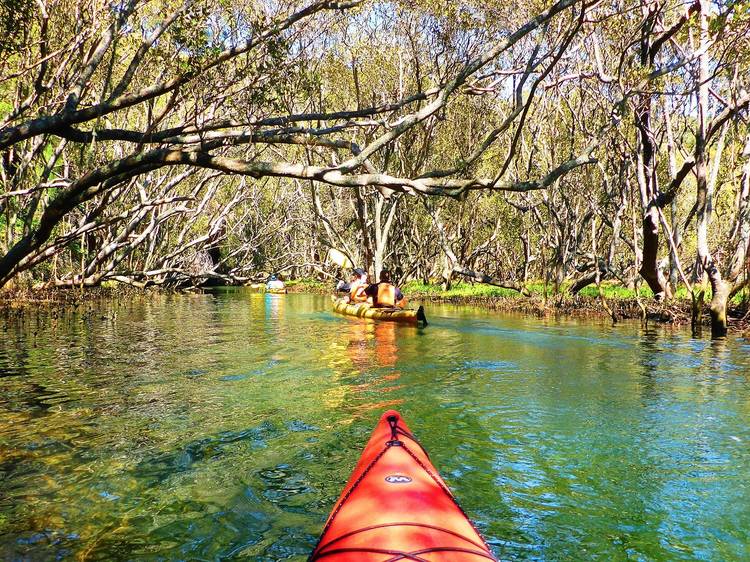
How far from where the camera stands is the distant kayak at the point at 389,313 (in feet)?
59.1

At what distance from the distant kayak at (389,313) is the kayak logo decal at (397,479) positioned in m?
13.5

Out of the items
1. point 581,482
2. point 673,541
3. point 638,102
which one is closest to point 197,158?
point 581,482

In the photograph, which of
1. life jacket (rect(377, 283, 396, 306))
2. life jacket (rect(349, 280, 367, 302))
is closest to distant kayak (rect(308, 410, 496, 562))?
life jacket (rect(377, 283, 396, 306))

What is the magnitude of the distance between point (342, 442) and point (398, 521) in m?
3.71

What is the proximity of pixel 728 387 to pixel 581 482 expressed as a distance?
205 inches

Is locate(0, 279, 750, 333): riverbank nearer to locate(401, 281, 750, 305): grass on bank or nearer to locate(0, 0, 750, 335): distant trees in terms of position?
locate(401, 281, 750, 305): grass on bank

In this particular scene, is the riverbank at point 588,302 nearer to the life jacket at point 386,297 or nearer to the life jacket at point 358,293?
the life jacket at point 358,293

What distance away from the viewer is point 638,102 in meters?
16.2

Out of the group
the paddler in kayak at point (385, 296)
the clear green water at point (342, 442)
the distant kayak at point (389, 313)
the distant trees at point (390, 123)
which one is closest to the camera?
the clear green water at point (342, 442)

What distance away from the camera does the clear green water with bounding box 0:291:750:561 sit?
4902mm

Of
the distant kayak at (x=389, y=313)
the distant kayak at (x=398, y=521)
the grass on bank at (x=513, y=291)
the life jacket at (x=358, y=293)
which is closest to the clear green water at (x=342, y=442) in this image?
the distant kayak at (x=398, y=521)

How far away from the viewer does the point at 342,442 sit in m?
7.17

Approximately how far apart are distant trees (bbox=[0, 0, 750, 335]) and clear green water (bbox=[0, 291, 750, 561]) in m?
2.52

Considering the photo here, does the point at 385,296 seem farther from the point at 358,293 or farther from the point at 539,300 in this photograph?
the point at 539,300
